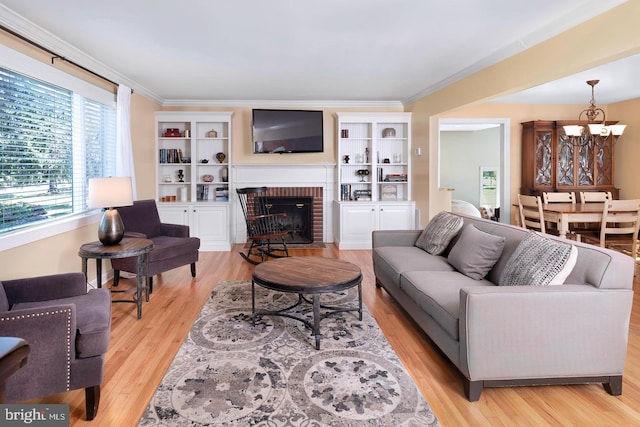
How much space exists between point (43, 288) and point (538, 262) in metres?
3.04

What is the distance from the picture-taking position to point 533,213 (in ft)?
16.9

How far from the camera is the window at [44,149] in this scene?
3.09 metres

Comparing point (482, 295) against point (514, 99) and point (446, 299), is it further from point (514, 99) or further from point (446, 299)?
point (514, 99)

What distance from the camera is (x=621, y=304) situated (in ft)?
6.97

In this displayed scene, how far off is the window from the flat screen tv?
92.1 inches

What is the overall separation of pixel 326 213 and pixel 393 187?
1.23m

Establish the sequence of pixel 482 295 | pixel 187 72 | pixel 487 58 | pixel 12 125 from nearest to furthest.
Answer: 1. pixel 482 295
2. pixel 12 125
3. pixel 487 58
4. pixel 187 72

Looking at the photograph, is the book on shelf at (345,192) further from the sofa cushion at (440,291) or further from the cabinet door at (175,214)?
the sofa cushion at (440,291)

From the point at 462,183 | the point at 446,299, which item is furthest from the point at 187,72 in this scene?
the point at 462,183

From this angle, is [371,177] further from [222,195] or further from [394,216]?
[222,195]

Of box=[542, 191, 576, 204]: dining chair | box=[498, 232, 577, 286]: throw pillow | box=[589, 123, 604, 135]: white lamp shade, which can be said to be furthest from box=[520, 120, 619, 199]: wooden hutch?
box=[498, 232, 577, 286]: throw pillow

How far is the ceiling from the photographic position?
294 cm

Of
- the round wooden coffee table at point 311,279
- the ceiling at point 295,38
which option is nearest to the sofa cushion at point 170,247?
the round wooden coffee table at point 311,279

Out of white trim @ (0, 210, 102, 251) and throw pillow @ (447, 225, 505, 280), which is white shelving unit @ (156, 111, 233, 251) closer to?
white trim @ (0, 210, 102, 251)
